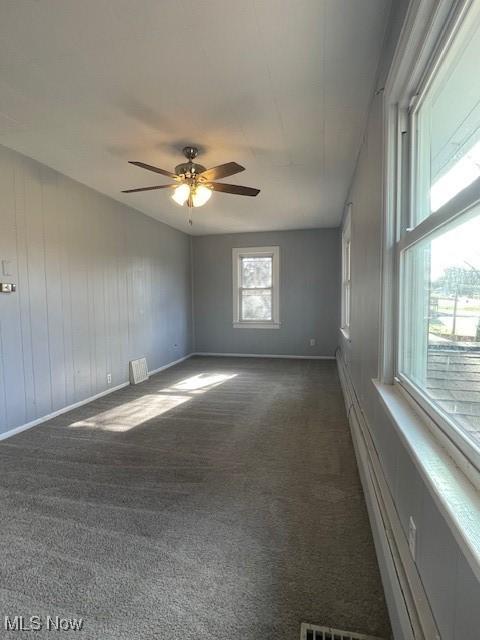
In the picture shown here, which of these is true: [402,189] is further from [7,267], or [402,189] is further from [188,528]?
[7,267]

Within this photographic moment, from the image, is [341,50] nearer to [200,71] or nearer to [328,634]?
[200,71]

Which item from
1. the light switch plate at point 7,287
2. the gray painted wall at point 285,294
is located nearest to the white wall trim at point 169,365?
the gray painted wall at point 285,294

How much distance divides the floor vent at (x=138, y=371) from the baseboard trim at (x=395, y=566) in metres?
3.72

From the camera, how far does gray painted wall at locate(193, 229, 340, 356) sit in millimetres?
6691

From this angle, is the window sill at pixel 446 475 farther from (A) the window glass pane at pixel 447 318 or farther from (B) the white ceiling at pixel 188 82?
(B) the white ceiling at pixel 188 82

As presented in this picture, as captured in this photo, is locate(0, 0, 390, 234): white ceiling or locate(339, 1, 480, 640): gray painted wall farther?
locate(0, 0, 390, 234): white ceiling

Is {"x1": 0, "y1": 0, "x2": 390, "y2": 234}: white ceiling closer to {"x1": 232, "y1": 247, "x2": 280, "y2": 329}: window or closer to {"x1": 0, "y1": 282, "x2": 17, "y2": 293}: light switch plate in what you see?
{"x1": 0, "y1": 282, "x2": 17, "y2": 293}: light switch plate

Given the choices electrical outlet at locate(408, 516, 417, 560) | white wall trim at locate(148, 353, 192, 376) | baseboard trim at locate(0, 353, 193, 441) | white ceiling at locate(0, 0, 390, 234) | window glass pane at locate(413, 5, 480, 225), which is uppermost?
white ceiling at locate(0, 0, 390, 234)

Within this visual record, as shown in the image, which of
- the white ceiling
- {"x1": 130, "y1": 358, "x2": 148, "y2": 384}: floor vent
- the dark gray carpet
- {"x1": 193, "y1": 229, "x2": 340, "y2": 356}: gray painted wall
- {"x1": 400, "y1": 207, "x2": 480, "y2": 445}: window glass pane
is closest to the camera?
{"x1": 400, "y1": 207, "x2": 480, "y2": 445}: window glass pane

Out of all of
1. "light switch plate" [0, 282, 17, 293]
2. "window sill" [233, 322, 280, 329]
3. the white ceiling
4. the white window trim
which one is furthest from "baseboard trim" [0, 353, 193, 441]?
the white window trim

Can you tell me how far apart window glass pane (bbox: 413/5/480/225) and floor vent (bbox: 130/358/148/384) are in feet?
14.2

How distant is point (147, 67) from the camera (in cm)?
201

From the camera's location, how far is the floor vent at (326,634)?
1223mm

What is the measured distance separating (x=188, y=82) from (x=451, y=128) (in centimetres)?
168
